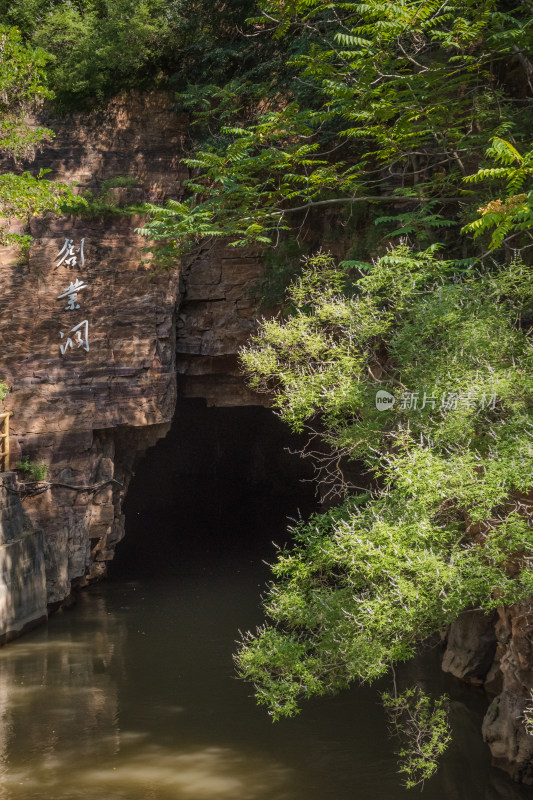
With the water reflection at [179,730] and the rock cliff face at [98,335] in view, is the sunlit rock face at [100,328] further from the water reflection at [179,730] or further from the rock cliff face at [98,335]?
the water reflection at [179,730]

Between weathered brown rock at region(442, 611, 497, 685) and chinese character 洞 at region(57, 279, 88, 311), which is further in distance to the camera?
chinese character 洞 at region(57, 279, 88, 311)

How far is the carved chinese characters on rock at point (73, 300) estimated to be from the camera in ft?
48.8

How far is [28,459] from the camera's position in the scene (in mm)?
14492

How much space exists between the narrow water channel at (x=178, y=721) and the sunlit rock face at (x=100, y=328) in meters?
1.86

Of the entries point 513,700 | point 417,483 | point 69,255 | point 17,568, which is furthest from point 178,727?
point 69,255

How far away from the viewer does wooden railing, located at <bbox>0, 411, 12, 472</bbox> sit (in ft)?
45.1

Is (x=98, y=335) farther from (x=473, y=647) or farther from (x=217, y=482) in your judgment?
(x=217, y=482)

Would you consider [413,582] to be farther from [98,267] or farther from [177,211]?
[98,267]

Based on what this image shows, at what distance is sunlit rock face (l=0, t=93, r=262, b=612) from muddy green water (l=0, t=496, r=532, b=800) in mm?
2150

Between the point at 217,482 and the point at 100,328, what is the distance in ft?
33.1

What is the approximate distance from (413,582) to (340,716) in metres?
4.34

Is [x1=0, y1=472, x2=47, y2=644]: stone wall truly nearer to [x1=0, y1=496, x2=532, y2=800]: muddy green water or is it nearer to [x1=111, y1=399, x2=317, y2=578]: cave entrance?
[x1=0, y1=496, x2=532, y2=800]: muddy green water

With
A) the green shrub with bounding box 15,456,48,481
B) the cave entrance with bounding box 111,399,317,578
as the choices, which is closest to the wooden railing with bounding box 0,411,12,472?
the green shrub with bounding box 15,456,48,481

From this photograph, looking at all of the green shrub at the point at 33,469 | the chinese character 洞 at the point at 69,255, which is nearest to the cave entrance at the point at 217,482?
the green shrub at the point at 33,469
